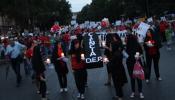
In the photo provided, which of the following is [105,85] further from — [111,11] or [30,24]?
[111,11]

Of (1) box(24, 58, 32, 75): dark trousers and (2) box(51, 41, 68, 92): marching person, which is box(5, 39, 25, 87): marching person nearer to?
(1) box(24, 58, 32, 75): dark trousers

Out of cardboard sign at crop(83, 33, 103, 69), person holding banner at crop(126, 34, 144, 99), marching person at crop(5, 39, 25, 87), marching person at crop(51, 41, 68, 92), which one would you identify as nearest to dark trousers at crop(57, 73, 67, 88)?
marching person at crop(51, 41, 68, 92)

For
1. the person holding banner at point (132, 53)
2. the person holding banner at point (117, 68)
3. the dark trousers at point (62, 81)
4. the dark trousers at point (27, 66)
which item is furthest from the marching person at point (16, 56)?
the person holding banner at point (117, 68)

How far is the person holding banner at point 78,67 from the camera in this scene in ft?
39.5

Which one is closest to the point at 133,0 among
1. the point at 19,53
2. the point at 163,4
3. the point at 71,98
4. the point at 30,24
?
the point at 163,4

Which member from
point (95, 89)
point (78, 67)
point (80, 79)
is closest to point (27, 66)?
point (95, 89)

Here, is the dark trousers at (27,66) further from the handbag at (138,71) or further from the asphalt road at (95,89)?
the handbag at (138,71)

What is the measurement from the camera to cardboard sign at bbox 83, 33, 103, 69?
13695 mm

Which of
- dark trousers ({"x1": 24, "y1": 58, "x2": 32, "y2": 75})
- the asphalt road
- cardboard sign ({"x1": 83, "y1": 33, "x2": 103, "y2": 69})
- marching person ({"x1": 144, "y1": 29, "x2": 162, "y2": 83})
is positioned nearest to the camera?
the asphalt road

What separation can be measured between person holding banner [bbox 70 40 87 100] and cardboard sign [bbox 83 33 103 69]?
131cm

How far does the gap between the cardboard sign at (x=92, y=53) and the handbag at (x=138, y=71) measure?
2.51 meters

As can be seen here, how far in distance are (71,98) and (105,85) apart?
6.56ft

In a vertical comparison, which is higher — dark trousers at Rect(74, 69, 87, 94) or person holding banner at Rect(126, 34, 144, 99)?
person holding banner at Rect(126, 34, 144, 99)

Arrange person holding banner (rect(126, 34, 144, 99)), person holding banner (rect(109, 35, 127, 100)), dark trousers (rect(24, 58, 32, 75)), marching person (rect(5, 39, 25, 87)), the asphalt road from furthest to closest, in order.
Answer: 1. dark trousers (rect(24, 58, 32, 75))
2. marching person (rect(5, 39, 25, 87))
3. the asphalt road
4. person holding banner (rect(126, 34, 144, 99))
5. person holding banner (rect(109, 35, 127, 100))
